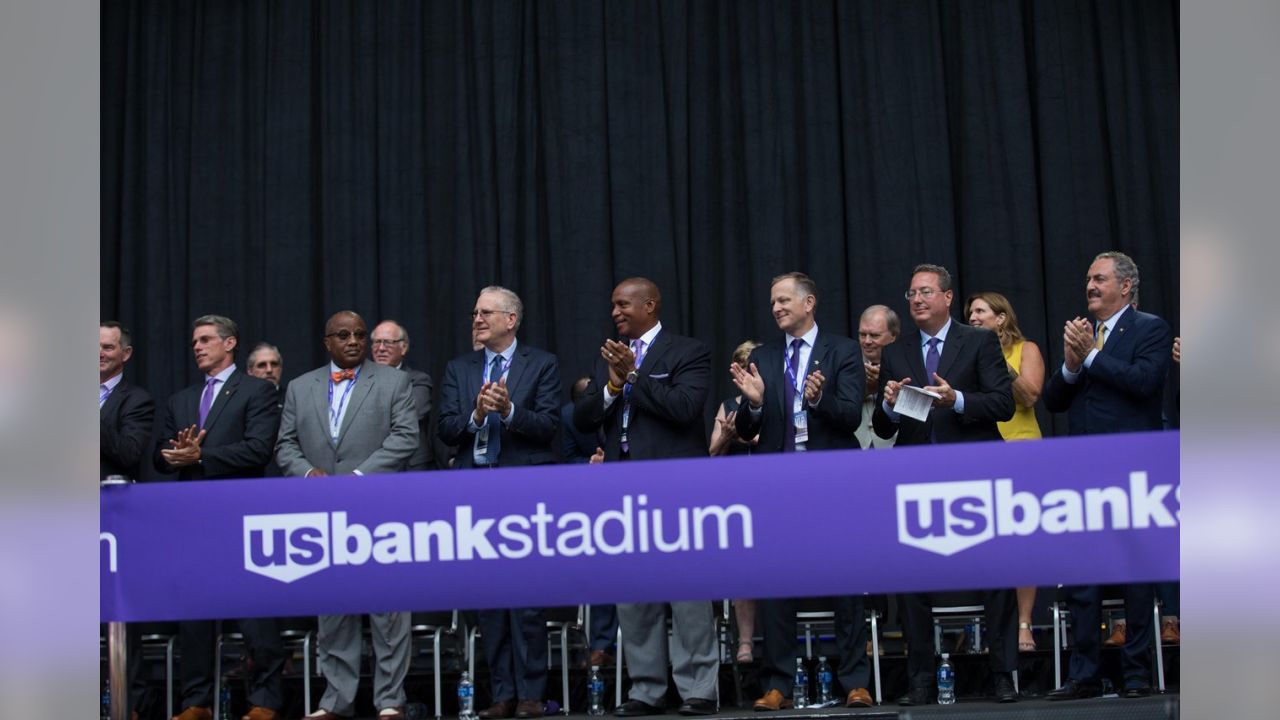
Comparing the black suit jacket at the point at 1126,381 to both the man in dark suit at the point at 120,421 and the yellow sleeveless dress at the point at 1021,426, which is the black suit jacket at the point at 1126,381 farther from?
the man in dark suit at the point at 120,421

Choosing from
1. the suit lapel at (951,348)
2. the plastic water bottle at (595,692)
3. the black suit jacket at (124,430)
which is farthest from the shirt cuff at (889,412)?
the black suit jacket at (124,430)

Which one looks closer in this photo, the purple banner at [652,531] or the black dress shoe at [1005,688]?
the purple banner at [652,531]

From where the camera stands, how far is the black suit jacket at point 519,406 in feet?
22.0

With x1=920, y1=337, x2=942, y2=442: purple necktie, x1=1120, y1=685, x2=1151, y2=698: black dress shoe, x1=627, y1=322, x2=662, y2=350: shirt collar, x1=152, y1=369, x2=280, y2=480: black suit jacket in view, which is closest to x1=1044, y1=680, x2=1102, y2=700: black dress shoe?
x1=1120, y1=685, x2=1151, y2=698: black dress shoe

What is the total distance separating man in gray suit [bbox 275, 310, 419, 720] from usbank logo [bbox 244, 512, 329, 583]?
5.31 feet

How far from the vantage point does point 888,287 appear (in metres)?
9.73

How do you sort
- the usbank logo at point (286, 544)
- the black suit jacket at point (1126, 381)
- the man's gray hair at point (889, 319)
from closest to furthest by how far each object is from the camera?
the usbank logo at point (286, 544)
the black suit jacket at point (1126, 381)
the man's gray hair at point (889, 319)

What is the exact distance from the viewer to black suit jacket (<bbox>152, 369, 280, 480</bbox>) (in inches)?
267

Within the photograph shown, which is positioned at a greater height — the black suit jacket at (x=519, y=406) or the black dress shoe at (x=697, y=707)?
the black suit jacket at (x=519, y=406)

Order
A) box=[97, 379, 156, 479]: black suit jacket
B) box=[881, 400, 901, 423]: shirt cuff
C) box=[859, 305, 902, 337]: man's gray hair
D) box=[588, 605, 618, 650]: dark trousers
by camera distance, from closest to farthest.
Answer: box=[881, 400, 901, 423]: shirt cuff < box=[97, 379, 156, 479]: black suit jacket < box=[588, 605, 618, 650]: dark trousers < box=[859, 305, 902, 337]: man's gray hair

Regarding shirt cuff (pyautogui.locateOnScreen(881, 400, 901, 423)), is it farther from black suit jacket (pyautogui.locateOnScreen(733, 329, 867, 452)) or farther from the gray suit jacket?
the gray suit jacket

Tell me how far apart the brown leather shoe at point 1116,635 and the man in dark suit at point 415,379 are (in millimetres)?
3711
